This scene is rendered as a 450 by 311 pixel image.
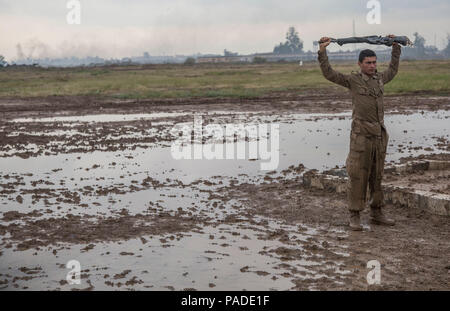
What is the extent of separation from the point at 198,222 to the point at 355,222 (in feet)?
6.91

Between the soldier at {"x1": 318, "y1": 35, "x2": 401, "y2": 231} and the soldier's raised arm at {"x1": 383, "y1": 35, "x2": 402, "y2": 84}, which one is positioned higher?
the soldier's raised arm at {"x1": 383, "y1": 35, "x2": 402, "y2": 84}

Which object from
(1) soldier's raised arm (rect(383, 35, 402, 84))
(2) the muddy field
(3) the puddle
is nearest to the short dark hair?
(1) soldier's raised arm (rect(383, 35, 402, 84))

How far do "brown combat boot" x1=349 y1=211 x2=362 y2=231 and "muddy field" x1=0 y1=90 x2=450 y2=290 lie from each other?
0.09 metres

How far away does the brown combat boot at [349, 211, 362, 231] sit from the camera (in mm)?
8367

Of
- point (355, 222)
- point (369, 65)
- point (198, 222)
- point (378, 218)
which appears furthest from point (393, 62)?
point (198, 222)

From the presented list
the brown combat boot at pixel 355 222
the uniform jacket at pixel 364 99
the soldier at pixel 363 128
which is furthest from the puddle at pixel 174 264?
the uniform jacket at pixel 364 99

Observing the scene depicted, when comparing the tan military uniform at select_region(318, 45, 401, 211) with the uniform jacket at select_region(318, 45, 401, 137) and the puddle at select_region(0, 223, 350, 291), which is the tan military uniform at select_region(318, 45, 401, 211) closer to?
the uniform jacket at select_region(318, 45, 401, 137)

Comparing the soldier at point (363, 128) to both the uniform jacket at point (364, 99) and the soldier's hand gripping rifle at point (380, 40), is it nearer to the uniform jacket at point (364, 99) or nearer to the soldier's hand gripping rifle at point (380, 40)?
the uniform jacket at point (364, 99)

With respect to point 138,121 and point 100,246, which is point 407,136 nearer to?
point 138,121

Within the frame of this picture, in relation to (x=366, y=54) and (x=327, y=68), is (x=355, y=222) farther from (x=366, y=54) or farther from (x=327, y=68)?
(x=366, y=54)

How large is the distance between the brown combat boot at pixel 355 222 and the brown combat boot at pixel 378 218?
0.32m

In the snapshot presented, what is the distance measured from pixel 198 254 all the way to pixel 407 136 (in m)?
12.4

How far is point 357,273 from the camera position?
6578 mm
